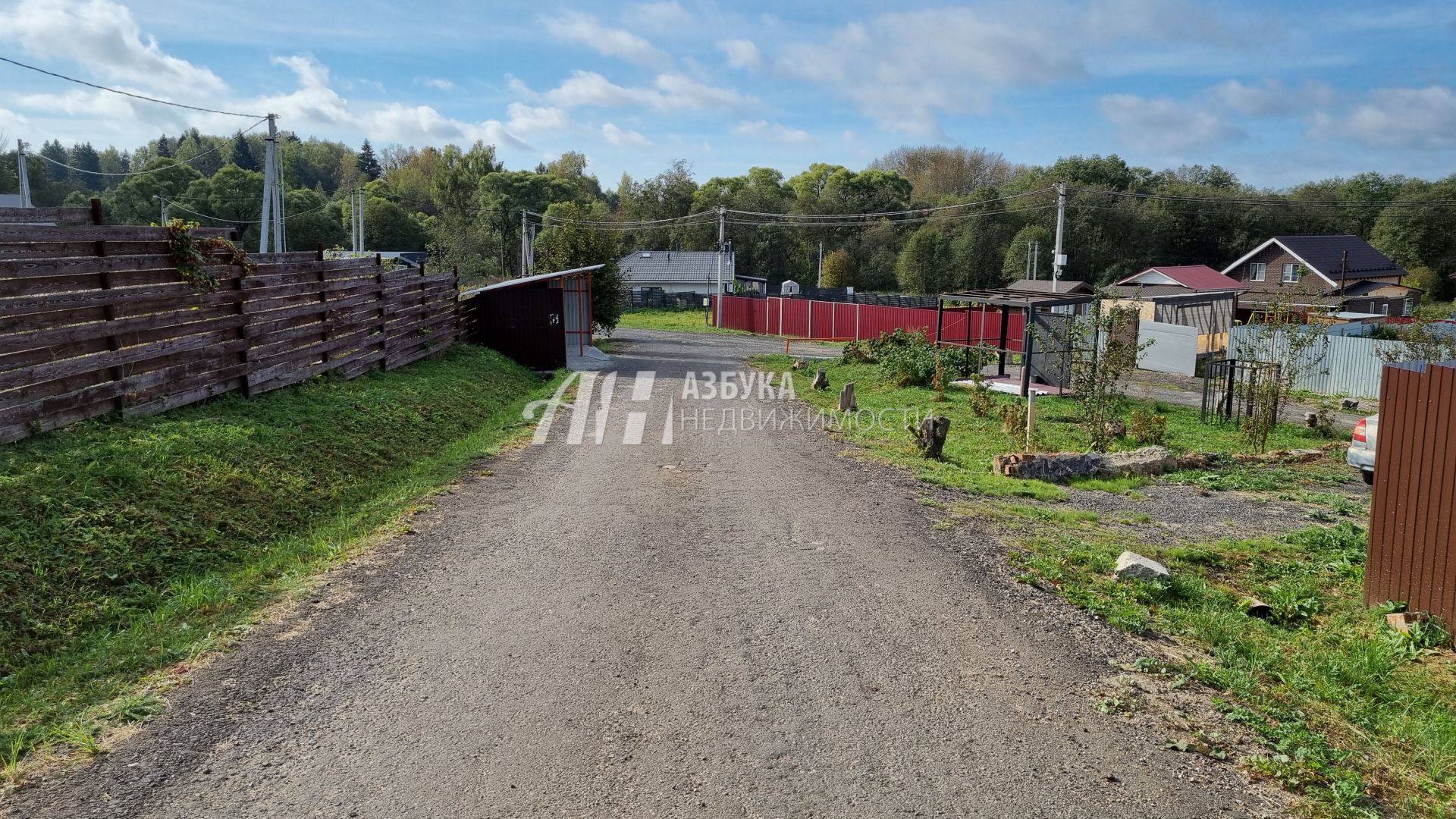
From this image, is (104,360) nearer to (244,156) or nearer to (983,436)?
(983,436)

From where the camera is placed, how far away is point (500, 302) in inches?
887

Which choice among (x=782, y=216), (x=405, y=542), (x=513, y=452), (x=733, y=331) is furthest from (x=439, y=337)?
(x=782, y=216)

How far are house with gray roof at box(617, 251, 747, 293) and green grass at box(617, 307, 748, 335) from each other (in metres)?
3.27

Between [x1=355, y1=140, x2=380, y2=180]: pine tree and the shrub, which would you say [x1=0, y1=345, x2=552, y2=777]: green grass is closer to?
the shrub

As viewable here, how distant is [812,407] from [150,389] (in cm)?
1167

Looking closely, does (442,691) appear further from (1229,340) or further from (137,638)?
(1229,340)

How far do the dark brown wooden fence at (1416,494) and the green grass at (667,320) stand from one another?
115 feet

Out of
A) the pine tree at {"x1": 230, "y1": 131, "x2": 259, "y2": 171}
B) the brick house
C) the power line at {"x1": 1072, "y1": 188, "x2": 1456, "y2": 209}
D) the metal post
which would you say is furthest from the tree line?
the pine tree at {"x1": 230, "y1": 131, "x2": 259, "y2": 171}

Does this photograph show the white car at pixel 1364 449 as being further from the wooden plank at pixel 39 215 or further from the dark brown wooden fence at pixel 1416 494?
the wooden plank at pixel 39 215

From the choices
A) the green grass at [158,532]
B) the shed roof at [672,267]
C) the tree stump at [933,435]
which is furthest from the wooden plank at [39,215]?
the shed roof at [672,267]

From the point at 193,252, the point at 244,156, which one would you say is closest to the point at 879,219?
the point at 193,252

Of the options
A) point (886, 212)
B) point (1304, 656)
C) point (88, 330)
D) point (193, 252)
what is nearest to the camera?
point (1304, 656)

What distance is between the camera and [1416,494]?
6328 mm

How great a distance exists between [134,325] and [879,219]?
63.1 metres
